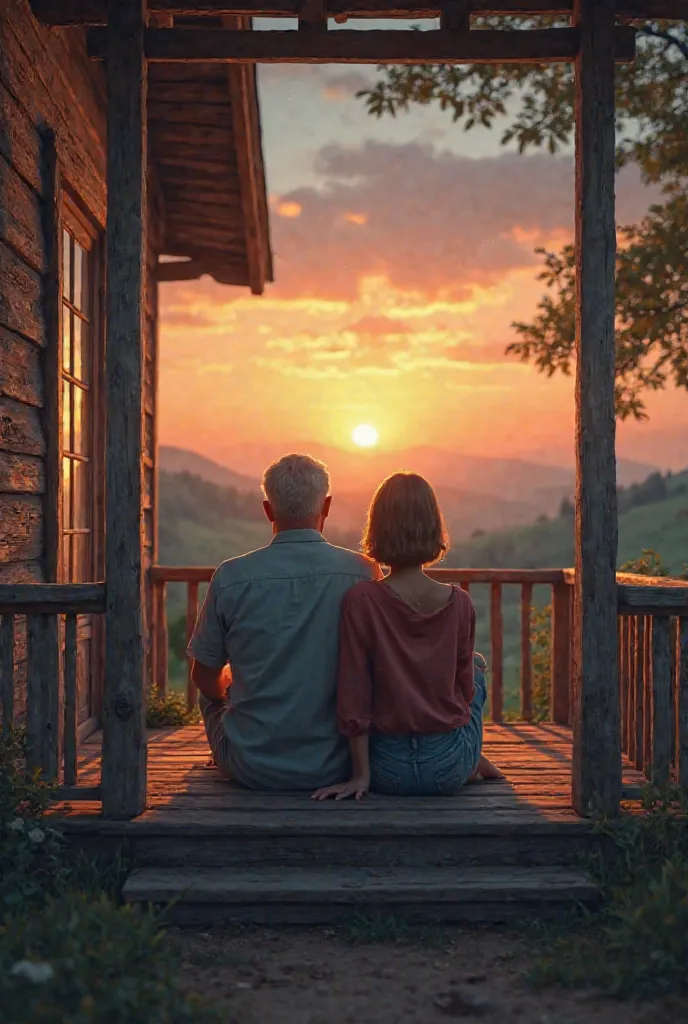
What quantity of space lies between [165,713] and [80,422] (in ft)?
6.40

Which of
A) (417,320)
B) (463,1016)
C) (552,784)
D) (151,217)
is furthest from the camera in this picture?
(417,320)

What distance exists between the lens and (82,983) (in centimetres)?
297

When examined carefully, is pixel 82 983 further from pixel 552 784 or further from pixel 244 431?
pixel 244 431

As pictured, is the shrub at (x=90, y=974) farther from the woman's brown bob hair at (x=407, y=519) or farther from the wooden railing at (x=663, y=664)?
the wooden railing at (x=663, y=664)

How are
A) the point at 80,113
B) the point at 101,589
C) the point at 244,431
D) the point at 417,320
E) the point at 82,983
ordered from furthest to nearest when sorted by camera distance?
the point at 244,431 < the point at 417,320 < the point at 80,113 < the point at 101,589 < the point at 82,983

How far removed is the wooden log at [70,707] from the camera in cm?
436

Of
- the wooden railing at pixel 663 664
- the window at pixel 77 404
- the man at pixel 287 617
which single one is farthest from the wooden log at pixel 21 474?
the wooden railing at pixel 663 664

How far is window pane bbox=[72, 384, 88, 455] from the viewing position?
20.1 feet

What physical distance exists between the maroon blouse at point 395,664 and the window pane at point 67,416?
2.19 m

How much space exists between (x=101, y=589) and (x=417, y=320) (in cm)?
3173

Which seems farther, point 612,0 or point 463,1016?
point 612,0

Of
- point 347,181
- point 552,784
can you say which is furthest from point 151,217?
point 347,181

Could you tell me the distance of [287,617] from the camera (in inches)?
170

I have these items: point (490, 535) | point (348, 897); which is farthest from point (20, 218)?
point (490, 535)
